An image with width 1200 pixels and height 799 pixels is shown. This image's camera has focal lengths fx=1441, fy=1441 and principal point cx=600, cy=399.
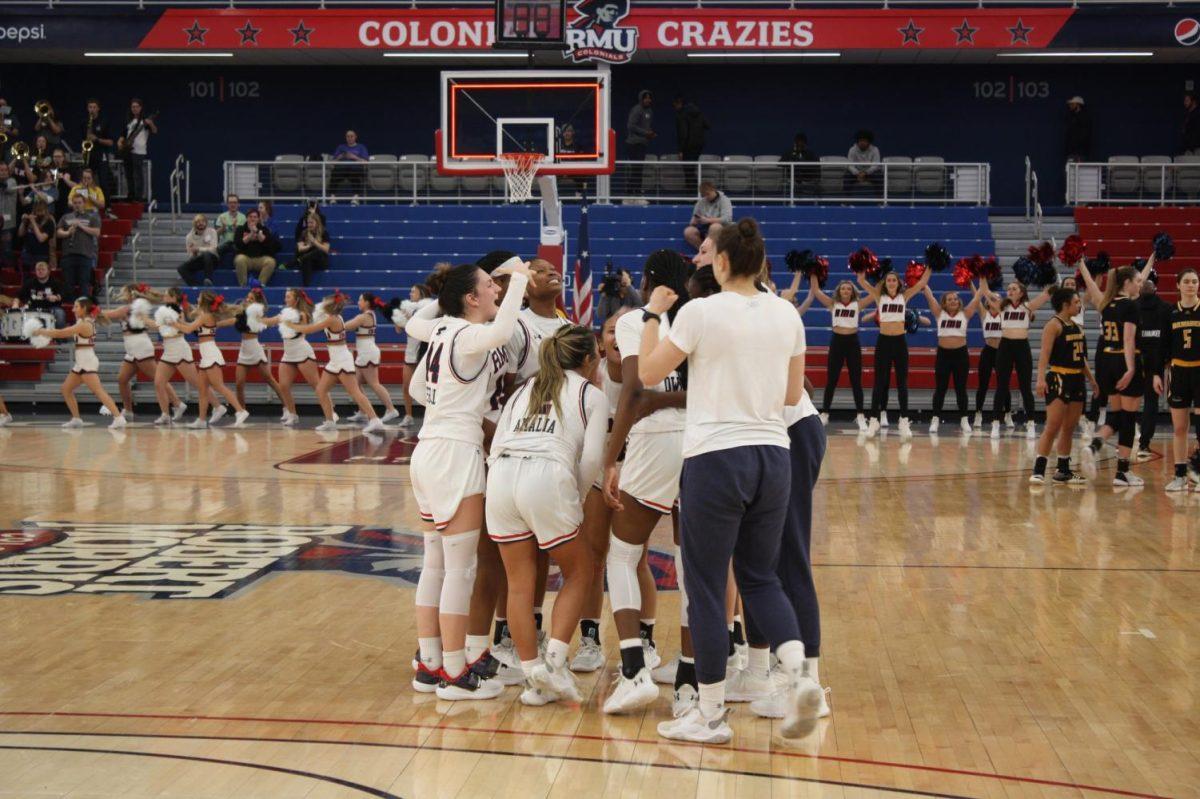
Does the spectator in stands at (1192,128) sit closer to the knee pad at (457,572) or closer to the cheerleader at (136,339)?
the cheerleader at (136,339)

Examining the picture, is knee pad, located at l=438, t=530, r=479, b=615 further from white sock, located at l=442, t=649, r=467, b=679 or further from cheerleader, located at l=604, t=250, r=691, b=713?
cheerleader, located at l=604, t=250, r=691, b=713

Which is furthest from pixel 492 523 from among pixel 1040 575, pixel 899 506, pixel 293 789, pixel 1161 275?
pixel 1161 275

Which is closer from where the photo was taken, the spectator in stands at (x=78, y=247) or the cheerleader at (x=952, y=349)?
the cheerleader at (x=952, y=349)

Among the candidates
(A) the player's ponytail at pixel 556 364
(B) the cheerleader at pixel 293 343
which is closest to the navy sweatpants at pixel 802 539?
(A) the player's ponytail at pixel 556 364

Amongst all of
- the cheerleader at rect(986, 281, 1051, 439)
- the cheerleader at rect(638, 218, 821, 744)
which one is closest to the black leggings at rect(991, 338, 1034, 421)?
the cheerleader at rect(986, 281, 1051, 439)

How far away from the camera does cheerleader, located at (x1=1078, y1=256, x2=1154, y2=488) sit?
39.5ft

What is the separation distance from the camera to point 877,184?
2431 centimetres

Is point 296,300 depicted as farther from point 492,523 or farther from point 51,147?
point 492,523

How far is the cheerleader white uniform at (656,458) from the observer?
5.66 meters

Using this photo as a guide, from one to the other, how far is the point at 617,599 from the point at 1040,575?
3.67 meters

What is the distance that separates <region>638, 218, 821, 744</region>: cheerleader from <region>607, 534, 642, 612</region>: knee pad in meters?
0.47

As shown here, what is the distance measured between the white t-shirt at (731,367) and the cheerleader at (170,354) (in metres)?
13.9

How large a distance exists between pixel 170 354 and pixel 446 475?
13.5m

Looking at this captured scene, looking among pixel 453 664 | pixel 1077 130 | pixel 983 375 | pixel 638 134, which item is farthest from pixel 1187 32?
pixel 453 664
